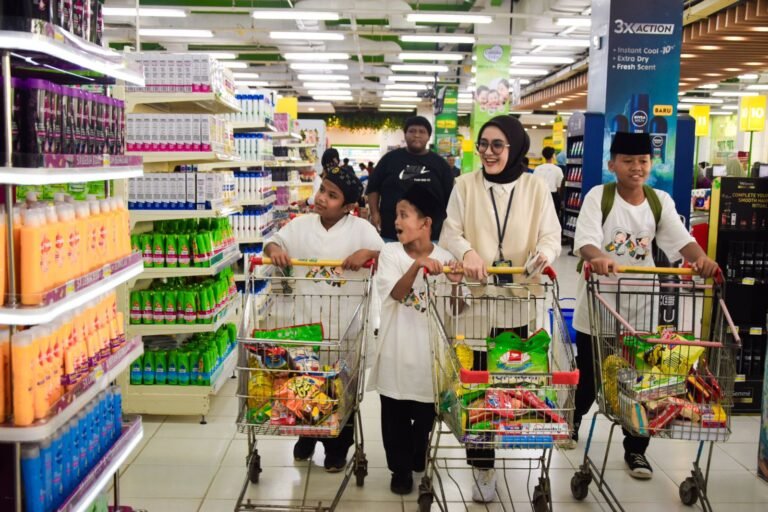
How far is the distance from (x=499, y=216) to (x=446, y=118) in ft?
62.0

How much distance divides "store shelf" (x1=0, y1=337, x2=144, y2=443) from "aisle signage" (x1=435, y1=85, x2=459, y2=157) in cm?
1967

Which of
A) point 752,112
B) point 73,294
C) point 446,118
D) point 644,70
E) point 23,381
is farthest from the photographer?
point 446,118

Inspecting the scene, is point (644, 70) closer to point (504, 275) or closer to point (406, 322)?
point (504, 275)

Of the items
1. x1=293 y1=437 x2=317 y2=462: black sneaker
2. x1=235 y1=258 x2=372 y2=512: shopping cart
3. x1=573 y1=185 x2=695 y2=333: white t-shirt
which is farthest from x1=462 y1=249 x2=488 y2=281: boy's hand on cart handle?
x1=293 y1=437 x2=317 y2=462: black sneaker

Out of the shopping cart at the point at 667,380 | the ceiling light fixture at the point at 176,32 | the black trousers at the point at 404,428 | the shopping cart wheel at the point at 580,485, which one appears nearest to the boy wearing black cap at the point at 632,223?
the shopping cart wheel at the point at 580,485

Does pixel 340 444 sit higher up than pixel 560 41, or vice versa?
pixel 560 41

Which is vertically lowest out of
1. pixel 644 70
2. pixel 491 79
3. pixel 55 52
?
pixel 55 52

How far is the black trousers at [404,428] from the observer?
13.1ft

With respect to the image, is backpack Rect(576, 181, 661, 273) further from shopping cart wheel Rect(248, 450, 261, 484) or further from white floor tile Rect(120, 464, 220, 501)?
white floor tile Rect(120, 464, 220, 501)

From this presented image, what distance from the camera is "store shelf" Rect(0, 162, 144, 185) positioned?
2.24 metres

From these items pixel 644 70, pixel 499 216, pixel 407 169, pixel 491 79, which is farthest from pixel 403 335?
pixel 491 79

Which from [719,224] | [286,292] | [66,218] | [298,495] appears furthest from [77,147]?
[719,224]

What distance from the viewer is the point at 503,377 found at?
10.3ft

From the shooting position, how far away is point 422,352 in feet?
12.8
